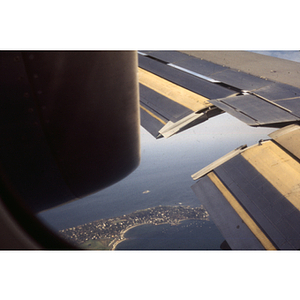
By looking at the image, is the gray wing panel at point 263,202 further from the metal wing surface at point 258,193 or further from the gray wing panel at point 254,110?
the gray wing panel at point 254,110

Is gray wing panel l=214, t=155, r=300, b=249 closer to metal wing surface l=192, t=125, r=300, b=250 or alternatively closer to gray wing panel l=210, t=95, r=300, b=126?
metal wing surface l=192, t=125, r=300, b=250

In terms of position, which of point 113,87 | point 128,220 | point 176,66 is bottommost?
point 128,220

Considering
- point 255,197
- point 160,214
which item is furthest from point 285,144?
point 160,214

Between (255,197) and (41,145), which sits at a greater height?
(41,145)

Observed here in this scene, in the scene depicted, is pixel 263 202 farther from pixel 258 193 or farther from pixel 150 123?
pixel 150 123

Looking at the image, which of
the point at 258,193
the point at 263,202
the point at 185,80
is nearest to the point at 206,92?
the point at 185,80

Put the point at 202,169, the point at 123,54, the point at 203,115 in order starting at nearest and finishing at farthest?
the point at 123,54 → the point at 202,169 → the point at 203,115

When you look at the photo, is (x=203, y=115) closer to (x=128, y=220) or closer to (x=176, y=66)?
(x=128, y=220)
